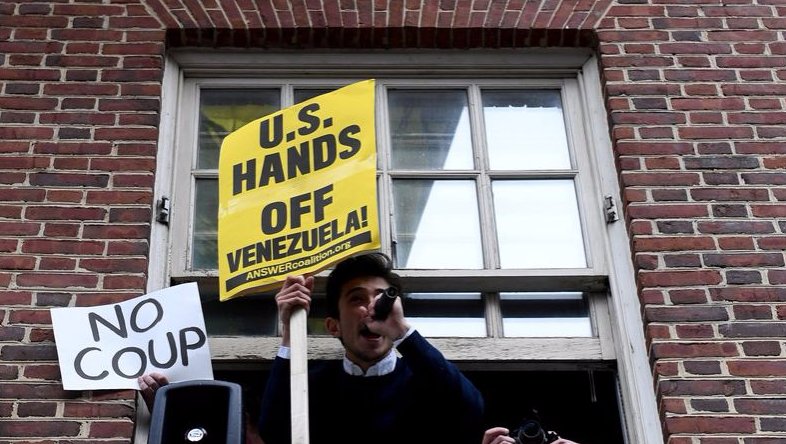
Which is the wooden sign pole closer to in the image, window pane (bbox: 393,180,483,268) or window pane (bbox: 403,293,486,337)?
window pane (bbox: 403,293,486,337)

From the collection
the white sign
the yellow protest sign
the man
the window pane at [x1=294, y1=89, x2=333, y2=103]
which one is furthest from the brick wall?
the man

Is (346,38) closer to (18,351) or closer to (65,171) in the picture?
(65,171)

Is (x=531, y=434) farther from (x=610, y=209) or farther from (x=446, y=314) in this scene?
(x=610, y=209)

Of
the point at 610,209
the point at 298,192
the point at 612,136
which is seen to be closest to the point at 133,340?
the point at 298,192

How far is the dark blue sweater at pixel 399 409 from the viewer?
4.04 metres

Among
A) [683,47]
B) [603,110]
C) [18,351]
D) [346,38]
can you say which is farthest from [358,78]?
[18,351]

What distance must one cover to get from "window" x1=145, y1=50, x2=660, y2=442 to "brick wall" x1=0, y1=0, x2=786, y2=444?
138 mm

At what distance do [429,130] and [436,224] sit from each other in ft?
1.80

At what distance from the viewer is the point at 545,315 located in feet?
16.1

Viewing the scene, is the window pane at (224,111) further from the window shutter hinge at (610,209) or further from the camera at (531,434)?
the camera at (531,434)

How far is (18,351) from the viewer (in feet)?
14.5

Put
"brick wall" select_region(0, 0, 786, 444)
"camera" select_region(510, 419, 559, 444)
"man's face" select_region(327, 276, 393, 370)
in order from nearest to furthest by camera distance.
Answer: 1. "camera" select_region(510, 419, 559, 444)
2. "man's face" select_region(327, 276, 393, 370)
3. "brick wall" select_region(0, 0, 786, 444)

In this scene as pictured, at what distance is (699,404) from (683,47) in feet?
6.29

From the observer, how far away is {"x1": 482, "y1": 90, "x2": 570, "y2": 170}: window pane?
5.33m
